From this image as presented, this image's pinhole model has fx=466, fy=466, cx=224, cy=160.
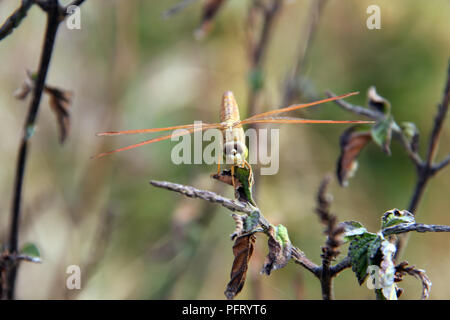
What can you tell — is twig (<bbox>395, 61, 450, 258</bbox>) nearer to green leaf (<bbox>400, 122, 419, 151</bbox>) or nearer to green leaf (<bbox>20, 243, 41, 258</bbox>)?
green leaf (<bbox>400, 122, 419, 151</bbox>)

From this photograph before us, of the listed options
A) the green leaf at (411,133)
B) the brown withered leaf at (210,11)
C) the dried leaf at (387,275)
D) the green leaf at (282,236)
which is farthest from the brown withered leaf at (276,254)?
the brown withered leaf at (210,11)

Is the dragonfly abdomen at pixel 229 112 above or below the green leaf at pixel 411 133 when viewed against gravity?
below

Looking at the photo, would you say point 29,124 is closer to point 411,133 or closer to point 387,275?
point 387,275

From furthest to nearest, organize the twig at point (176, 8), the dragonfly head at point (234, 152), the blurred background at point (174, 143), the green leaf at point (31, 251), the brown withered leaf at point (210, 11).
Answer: the blurred background at point (174, 143) < the brown withered leaf at point (210, 11) < the twig at point (176, 8) < the green leaf at point (31, 251) < the dragonfly head at point (234, 152)

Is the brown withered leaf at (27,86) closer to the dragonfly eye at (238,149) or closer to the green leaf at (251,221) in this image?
the dragonfly eye at (238,149)

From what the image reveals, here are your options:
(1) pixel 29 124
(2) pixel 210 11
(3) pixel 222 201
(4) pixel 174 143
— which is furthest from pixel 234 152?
(4) pixel 174 143
